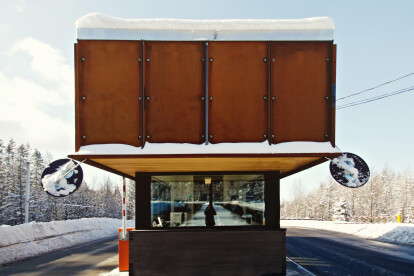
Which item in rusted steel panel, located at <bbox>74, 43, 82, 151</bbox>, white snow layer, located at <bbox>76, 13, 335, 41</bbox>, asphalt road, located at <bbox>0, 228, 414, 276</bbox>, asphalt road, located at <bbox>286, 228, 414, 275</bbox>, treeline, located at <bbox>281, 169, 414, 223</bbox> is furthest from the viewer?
treeline, located at <bbox>281, 169, 414, 223</bbox>

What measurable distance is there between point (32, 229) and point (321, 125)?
64.1 feet

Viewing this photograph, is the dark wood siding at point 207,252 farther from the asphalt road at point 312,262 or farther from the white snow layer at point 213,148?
the white snow layer at point 213,148

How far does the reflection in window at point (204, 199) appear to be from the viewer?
8742 millimetres

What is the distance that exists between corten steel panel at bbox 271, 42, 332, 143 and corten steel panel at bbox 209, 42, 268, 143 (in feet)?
0.88

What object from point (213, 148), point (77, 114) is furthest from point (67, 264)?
point (213, 148)

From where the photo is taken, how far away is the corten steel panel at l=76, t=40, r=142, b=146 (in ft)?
23.0

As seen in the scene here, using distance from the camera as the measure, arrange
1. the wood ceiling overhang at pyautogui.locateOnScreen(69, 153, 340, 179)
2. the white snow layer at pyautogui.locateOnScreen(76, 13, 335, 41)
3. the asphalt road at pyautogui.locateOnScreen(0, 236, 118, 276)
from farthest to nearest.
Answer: the asphalt road at pyautogui.locateOnScreen(0, 236, 118, 276), the white snow layer at pyautogui.locateOnScreen(76, 13, 335, 41), the wood ceiling overhang at pyautogui.locateOnScreen(69, 153, 340, 179)

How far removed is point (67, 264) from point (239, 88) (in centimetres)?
962

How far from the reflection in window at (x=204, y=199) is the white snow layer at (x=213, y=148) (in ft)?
7.77

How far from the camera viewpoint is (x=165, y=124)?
23.2 ft

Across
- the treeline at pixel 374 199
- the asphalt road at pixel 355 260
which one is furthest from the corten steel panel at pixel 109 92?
the treeline at pixel 374 199

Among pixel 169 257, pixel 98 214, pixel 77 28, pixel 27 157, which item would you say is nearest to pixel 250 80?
pixel 77 28

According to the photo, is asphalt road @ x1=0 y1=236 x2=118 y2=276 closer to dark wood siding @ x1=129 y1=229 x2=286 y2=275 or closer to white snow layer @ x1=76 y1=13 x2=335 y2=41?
dark wood siding @ x1=129 y1=229 x2=286 y2=275

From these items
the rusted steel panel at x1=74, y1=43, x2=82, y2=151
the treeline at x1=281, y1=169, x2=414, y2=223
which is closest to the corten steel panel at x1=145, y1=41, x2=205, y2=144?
the rusted steel panel at x1=74, y1=43, x2=82, y2=151
